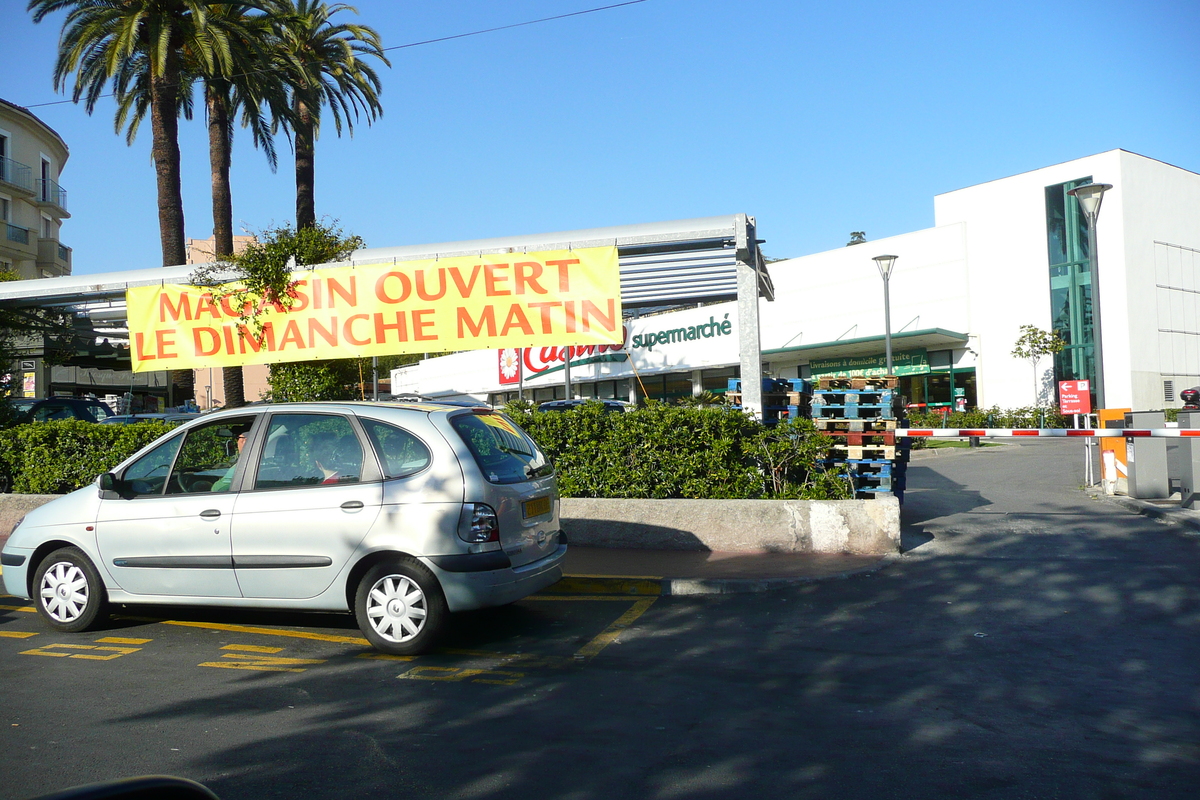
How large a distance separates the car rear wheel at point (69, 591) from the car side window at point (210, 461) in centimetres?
92

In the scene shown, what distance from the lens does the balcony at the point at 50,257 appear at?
42281 mm

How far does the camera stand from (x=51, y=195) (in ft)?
142

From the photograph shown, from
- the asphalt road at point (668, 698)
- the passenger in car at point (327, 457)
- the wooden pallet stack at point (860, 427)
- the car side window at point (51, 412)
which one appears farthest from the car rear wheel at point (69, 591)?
the car side window at point (51, 412)

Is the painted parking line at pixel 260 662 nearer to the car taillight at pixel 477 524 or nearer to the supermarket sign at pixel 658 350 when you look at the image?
the car taillight at pixel 477 524

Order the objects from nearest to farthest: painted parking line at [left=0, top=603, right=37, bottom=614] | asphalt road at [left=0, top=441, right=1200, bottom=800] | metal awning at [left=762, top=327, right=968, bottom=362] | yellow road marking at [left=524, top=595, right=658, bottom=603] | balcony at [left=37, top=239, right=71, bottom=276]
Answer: asphalt road at [left=0, top=441, right=1200, bottom=800] < painted parking line at [left=0, top=603, right=37, bottom=614] < yellow road marking at [left=524, top=595, right=658, bottom=603] < metal awning at [left=762, top=327, right=968, bottom=362] < balcony at [left=37, top=239, right=71, bottom=276]

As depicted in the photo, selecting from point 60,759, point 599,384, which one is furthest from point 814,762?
point 599,384

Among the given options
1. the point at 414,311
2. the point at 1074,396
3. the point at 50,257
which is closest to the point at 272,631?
the point at 414,311

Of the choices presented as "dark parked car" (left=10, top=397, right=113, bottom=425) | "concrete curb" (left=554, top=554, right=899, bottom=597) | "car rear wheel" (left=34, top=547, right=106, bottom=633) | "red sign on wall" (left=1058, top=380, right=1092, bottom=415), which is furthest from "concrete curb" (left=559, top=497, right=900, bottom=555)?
"red sign on wall" (left=1058, top=380, right=1092, bottom=415)

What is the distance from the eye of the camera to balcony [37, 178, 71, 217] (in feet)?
139

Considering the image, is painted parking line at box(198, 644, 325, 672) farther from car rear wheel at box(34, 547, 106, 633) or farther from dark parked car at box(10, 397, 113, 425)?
dark parked car at box(10, 397, 113, 425)

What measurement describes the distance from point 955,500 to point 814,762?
413 inches

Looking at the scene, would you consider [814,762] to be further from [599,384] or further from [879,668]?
[599,384]

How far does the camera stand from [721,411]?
9961mm

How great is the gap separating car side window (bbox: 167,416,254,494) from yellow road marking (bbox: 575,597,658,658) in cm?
278
